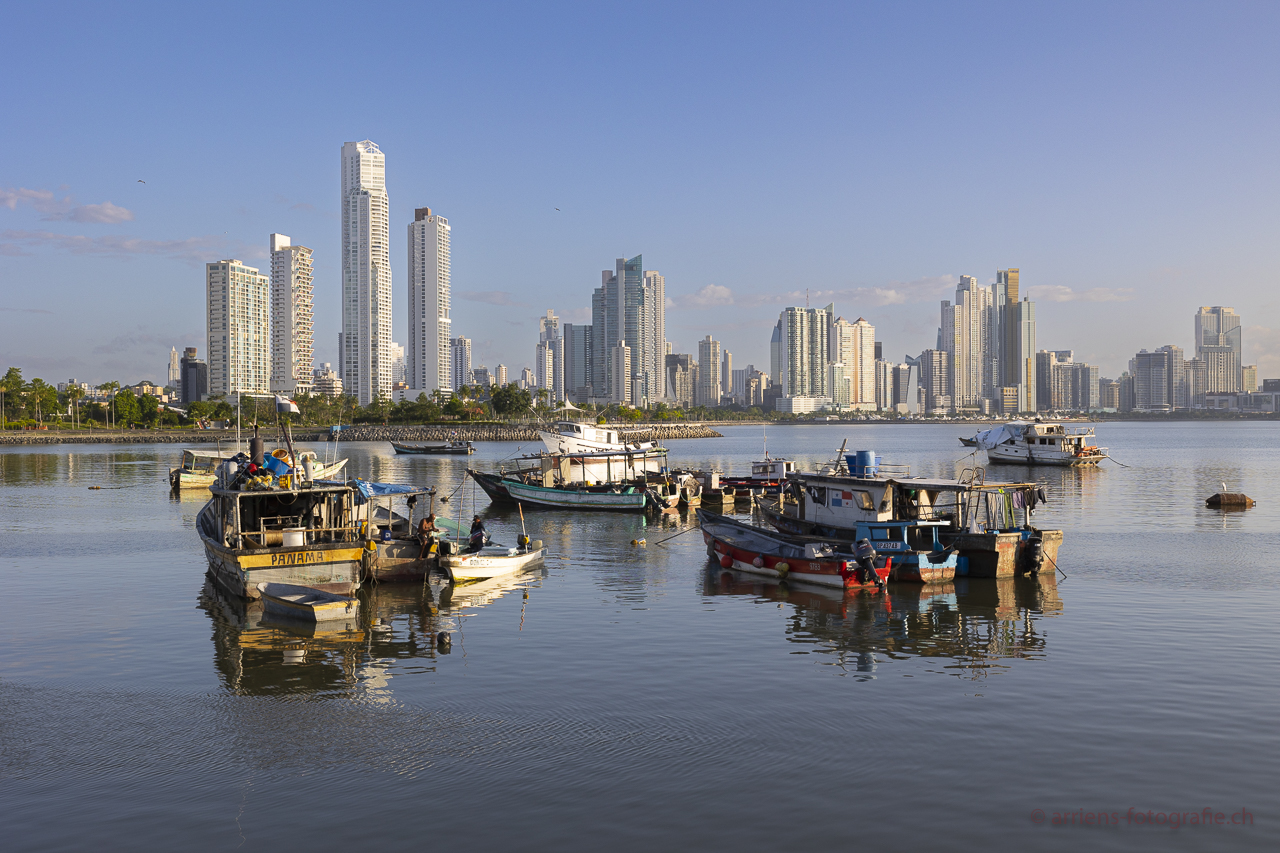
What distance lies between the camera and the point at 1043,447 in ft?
327

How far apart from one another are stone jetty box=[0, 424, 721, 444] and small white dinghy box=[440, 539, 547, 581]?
120208mm

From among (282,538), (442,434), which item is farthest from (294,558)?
(442,434)

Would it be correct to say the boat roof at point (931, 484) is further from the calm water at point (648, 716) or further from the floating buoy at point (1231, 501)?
the floating buoy at point (1231, 501)

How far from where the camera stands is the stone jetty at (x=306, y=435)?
159m

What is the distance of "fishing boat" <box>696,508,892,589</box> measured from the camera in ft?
96.0

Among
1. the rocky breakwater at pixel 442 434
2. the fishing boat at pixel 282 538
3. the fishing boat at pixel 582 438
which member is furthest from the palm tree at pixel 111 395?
the fishing boat at pixel 282 538

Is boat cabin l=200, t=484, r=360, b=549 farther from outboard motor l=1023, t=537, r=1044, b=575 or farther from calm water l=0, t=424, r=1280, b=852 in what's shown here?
outboard motor l=1023, t=537, r=1044, b=575

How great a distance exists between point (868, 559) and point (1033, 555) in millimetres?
7523

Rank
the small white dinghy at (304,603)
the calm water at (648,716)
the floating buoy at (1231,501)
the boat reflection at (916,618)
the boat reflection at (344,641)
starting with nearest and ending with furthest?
the calm water at (648,716) < the boat reflection at (344,641) < the boat reflection at (916,618) < the small white dinghy at (304,603) < the floating buoy at (1231,501)

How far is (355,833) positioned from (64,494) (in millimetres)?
65401

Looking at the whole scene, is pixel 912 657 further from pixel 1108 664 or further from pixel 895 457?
pixel 895 457

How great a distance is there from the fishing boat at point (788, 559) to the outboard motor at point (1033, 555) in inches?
241

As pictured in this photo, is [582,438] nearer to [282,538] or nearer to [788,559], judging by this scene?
[788,559]

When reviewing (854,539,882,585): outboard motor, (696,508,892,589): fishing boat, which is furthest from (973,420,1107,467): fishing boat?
(854,539,882,585): outboard motor
